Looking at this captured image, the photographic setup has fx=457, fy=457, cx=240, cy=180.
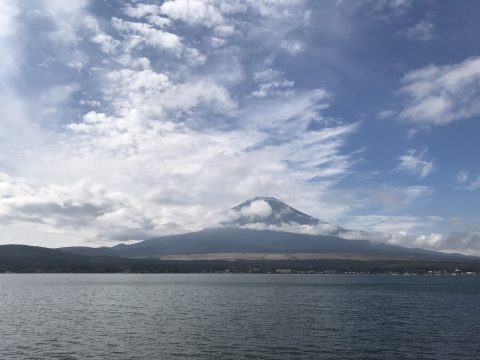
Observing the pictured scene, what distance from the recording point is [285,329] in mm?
64562

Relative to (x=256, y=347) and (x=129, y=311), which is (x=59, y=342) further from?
(x=129, y=311)

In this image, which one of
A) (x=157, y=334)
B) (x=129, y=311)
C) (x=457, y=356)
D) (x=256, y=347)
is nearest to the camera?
(x=457, y=356)

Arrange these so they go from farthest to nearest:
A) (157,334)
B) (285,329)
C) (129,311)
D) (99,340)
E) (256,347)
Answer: (129,311)
(285,329)
(157,334)
(99,340)
(256,347)

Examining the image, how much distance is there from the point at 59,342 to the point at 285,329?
29.8m

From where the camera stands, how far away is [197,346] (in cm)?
5278

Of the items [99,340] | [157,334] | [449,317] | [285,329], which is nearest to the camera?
[99,340]

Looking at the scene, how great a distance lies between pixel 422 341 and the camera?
56531 mm

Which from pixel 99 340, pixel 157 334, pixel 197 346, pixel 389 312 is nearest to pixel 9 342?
pixel 99 340

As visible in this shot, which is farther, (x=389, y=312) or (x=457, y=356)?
(x=389, y=312)

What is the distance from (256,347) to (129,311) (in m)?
42.6

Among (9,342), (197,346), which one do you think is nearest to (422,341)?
(197,346)

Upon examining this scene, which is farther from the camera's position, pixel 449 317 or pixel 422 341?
pixel 449 317

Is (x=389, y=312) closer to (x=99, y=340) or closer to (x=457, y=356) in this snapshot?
(x=457, y=356)

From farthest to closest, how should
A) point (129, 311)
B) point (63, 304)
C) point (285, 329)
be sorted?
1. point (63, 304)
2. point (129, 311)
3. point (285, 329)
